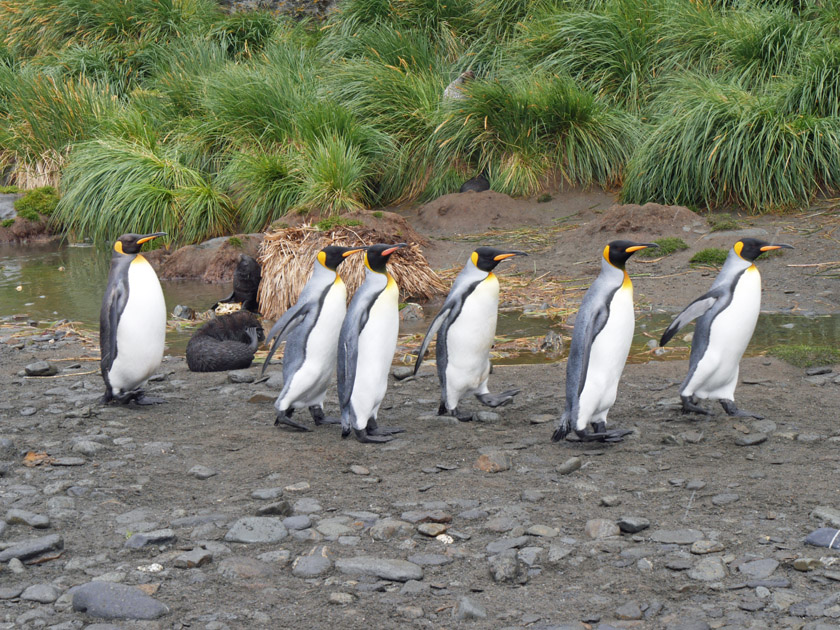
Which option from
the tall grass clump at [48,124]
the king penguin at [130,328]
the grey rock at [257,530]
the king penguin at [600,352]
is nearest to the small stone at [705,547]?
the king penguin at [600,352]

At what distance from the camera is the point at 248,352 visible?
5.77m

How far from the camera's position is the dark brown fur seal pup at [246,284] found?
7586 millimetres

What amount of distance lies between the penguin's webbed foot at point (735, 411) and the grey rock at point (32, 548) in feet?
9.80

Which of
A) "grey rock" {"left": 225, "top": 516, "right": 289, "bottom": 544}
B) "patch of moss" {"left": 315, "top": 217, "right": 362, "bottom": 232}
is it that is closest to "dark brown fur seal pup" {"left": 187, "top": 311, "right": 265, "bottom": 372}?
"patch of moss" {"left": 315, "top": 217, "right": 362, "bottom": 232}

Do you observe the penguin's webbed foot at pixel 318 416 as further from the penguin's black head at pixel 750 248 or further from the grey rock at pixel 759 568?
the grey rock at pixel 759 568

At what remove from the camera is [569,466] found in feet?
11.8

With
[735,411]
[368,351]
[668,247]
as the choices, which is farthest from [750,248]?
[668,247]

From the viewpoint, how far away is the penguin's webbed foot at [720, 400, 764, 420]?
4.25 metres

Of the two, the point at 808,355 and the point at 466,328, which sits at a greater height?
the point at 466,328

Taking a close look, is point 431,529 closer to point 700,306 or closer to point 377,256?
point 377,256

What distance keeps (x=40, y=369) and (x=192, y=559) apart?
326cm

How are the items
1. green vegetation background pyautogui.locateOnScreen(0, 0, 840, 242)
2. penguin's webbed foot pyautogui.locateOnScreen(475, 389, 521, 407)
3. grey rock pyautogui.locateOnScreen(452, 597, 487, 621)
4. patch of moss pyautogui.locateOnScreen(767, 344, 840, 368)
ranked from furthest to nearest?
green vegetation background pyautogui.locateOnScreen(0, 0, 840, 242)
patch of moss pyautogui.locateOnScreen(767, 344, 840, 368)
penguin's webbed foot pyautogui.locateOnScreen(475, 389, 521, 407)
grey rock pyautogui.locateOnScreen(452, 597, 487, 621)

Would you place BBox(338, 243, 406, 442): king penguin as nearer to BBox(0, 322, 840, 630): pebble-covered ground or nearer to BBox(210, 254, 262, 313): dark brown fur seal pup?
BBox(0, 322, 840, 630): pebble-covered ground

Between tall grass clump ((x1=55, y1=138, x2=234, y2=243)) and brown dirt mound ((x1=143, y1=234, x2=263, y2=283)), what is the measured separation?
53 cm
